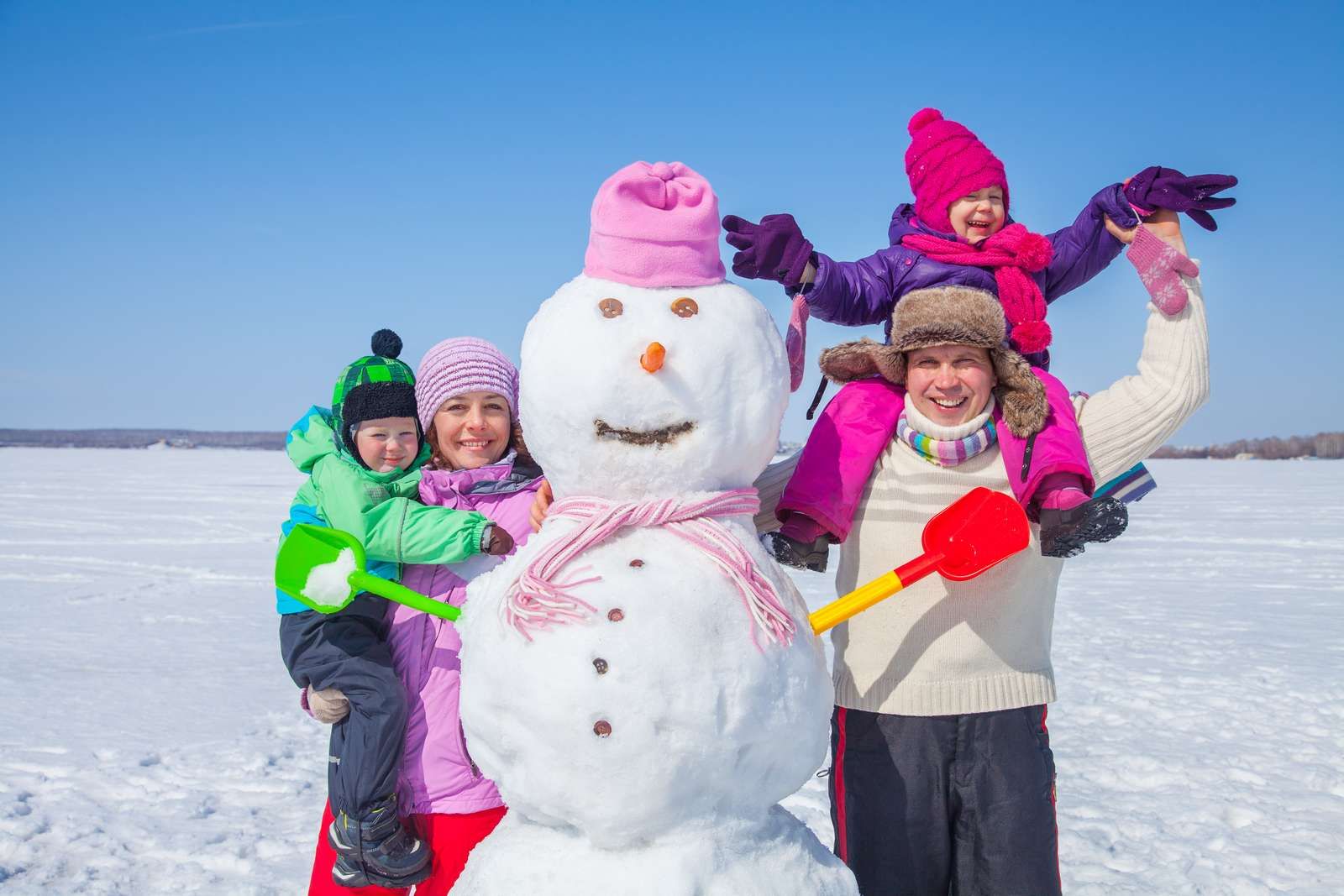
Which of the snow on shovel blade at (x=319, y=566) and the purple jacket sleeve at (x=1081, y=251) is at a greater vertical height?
the purple jacket sleeve at (x=1081, y=251)

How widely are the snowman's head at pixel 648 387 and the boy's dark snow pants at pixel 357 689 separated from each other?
29.2 inches

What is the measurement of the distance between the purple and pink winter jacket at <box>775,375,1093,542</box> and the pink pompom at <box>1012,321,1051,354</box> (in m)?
0.05

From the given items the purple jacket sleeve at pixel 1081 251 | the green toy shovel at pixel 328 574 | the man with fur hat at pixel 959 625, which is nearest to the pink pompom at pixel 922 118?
the purple jacket sleeve at pixel 1081 251

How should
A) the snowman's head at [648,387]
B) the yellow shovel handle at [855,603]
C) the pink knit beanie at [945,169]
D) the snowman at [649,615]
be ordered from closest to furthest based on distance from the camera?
the snowman at [649,615], the snowman's head at [648,387], the yellow shovel handle at [855,603], the pink knit beanie at [945,169]

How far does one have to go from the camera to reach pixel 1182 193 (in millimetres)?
1851

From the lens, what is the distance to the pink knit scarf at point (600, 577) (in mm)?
1386

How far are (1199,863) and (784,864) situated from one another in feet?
7.53

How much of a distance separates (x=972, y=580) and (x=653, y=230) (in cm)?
98

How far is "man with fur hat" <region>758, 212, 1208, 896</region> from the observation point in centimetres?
187

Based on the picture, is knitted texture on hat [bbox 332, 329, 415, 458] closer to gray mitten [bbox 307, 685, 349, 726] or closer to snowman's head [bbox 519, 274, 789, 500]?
gray mitten [bbox 307, 685, 349, 726]

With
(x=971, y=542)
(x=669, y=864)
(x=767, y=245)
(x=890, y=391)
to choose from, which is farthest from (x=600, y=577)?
(x=890, y=391)

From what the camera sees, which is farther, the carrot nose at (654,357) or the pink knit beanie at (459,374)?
the pink knit beanie at (459,374)

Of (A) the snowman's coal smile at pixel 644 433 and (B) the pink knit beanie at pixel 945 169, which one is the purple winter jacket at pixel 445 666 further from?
(B) the pink knit beanie at pixel 945 169

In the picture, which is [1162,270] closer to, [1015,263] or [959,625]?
[1015,263]
